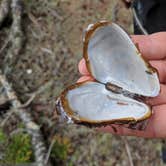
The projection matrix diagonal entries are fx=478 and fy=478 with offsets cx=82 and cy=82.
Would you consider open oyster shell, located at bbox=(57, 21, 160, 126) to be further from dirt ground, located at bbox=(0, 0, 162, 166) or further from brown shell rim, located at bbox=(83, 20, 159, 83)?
dirt ground, located at bbox=(0, 0, 162, 166)

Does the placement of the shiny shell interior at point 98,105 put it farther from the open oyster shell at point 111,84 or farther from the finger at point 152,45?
the finger at point 152,45

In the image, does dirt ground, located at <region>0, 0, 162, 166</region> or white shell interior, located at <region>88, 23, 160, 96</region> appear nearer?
white shell interior, located at <region>88, 23, 160, 96</region>

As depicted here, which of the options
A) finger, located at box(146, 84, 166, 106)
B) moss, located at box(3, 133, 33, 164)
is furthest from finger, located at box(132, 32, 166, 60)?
moss, located at box(3, 133, 33, 164)

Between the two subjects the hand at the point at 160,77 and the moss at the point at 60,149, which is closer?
the hand at the point at 160,77

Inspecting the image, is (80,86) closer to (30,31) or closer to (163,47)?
(163,47)

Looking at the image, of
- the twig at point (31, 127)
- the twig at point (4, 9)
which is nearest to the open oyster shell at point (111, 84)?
the twig at point (31, 127)

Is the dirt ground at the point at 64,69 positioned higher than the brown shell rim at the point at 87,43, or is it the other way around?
the brown shell rim at the point at 87,43
